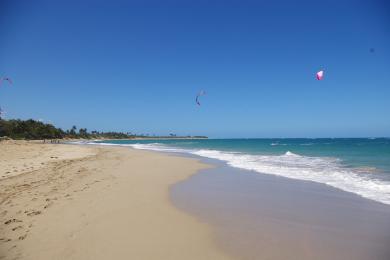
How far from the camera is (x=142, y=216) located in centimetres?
594

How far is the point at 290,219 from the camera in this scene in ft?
19.3

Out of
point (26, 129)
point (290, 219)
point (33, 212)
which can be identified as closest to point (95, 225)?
point (33, 212)

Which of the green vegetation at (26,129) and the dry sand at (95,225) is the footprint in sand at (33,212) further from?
the green vegetation at (26,129)

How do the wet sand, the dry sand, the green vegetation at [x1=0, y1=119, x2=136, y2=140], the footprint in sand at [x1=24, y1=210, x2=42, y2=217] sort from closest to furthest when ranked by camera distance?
the dry sand < the wet sand < the footprint in sand at [x1=24, y1=210, x2=42, y2=217] < the green vegetation at [x1=0, y1=119, x2=136, y2=140]

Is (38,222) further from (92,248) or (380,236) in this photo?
(380,236)

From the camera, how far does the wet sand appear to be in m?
4.30

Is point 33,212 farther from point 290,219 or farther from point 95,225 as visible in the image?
point 290,219

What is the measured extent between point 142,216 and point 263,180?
665cm

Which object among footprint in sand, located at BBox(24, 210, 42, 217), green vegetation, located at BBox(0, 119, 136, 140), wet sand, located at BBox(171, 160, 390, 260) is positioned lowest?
wet sand, located at BBox(171, 160, 390, 260)

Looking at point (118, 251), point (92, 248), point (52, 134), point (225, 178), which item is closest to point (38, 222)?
point (92, 248)

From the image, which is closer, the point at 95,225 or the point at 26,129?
the point at 95,225

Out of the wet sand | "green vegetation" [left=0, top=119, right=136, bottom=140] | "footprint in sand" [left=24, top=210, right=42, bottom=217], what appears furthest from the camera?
"green vegetation" [left=0, top=119, right=136, bottom=140]

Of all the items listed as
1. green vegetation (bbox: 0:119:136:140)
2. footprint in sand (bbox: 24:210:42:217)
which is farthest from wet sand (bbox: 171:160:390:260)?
green vegetation (bbox: 0:119:136:140)

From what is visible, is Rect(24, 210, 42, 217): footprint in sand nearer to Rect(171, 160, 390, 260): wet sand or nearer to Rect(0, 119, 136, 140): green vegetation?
Rect(171, 160, 390, 260): wet sand
